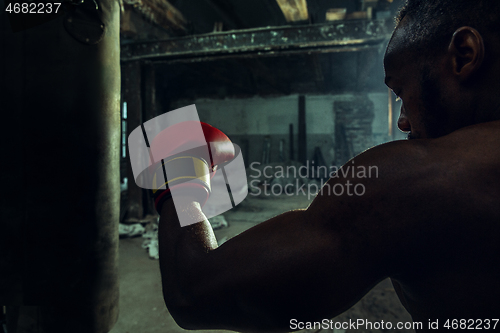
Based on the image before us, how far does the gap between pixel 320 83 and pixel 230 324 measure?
803 centimetres

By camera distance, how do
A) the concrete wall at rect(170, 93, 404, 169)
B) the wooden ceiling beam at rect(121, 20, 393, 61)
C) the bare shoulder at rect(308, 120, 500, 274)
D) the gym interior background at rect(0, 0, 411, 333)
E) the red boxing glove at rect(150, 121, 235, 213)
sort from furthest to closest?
the concrete wall at rect(170, 93, 404, 169) → the wooden ceiling beam at rect(121, 20, 393, 61) → the gym interior background at rect(0, 0, 411, 333) → the red boxing glove at rect(150, 121, 235, 213) → the bare shoulder at rect(308, 120, 500, 274)

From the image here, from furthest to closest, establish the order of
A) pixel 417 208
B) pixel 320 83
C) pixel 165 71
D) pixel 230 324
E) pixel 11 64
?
pixel 165 71 → pixel 320 83 → pixel 11 64 → pixel 230 324 → pixel 417 208

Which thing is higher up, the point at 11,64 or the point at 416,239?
the point at 11,64

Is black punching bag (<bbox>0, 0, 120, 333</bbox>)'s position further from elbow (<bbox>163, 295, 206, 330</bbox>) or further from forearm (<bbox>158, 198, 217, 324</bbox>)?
elbow (<bbox>163, 295, 206, 330</bbox>)

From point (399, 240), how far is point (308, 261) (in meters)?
0.16

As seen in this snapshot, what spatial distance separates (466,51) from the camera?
57cm

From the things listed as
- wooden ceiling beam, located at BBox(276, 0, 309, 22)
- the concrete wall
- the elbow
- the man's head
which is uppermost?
wooden ceiling beam, located at BBox(276, 0, 309, 22)

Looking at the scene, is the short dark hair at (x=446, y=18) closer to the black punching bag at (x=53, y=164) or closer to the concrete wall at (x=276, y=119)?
the black punching bag at (x=53, y=164)

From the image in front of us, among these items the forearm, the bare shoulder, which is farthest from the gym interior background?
the bare shoulder

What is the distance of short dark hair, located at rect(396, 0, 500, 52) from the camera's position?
1.84 feet

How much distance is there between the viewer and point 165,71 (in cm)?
862

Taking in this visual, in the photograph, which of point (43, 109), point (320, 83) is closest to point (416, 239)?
point (43, 109)

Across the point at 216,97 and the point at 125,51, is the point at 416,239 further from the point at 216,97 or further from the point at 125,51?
the point at 216,97

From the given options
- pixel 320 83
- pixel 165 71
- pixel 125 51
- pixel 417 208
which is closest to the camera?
pixel 417 208
